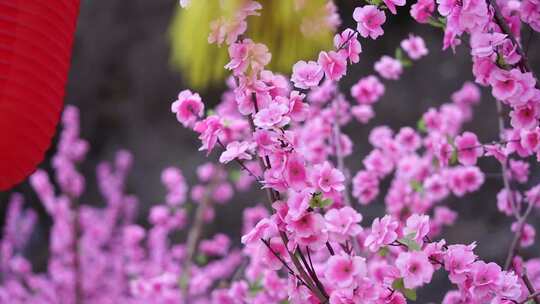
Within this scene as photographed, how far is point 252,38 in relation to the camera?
464 centimetres

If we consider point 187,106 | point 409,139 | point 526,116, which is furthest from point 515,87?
point 409,139

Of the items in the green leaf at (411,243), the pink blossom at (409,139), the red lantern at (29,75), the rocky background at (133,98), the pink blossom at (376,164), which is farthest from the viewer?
the rocky background at (133,98)

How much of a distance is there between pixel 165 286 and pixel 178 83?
305 centimetres

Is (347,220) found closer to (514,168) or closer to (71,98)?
(514,168)

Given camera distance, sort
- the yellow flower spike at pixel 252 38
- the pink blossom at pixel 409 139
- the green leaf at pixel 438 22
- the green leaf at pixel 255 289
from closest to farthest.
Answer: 1. the green leaf at pixel 438 22
2. the green leaf at pixel 255 289
3. the pink blossom at pixel 409 139
4. the yellow flower spike at pixel 252 38

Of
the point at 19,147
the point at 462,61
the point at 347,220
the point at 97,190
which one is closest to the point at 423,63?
the point at 462,61

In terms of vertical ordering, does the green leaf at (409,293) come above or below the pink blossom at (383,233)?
below

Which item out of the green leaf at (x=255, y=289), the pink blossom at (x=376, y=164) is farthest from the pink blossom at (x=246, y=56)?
the pink blossom at (x=376, y=164)

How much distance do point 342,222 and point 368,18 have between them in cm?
46

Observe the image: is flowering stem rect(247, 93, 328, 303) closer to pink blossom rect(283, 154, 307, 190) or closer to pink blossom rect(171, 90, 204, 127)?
pink blossom rect(283, 154, 307, 190)

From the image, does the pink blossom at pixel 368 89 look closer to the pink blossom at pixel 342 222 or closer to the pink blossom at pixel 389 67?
the pink blossom at pixel 389 67

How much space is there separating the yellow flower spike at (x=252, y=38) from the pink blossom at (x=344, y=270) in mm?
2296

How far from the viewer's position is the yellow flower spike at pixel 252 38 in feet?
14.7

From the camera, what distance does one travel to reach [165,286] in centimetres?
335
